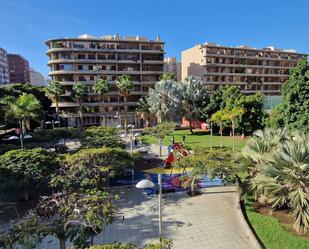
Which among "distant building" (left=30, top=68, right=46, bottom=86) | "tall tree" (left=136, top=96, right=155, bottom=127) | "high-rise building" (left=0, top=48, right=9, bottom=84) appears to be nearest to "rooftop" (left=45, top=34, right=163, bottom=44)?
"tall tree" (left=136, top=96, right=155, bottom=127)

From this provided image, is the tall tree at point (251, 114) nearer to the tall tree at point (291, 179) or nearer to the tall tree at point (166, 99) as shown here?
the tall tree at point (166, 99)

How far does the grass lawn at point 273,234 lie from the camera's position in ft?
33.1

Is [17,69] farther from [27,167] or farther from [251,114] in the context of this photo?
[27,167]

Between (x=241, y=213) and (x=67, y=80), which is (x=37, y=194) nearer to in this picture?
(x=241, y=213)

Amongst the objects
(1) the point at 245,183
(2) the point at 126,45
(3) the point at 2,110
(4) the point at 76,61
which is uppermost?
(2) the point at 126,45

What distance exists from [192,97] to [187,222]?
32.2 m

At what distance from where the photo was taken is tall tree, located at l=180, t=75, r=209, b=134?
42906 mm

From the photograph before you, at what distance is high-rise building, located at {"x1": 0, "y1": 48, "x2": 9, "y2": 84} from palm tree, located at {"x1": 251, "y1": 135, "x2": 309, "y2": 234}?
120 m

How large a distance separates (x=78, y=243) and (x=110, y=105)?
50.8 m

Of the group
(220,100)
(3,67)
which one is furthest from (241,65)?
(3,67)

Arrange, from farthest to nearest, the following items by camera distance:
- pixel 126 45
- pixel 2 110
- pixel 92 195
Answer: pixel 126 45 < pixel 2 110 < pixel 92 195

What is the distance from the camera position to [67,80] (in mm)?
54688

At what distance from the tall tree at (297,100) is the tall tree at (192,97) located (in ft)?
69.9

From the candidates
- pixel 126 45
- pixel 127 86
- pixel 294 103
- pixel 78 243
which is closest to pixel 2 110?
pixel 127 86
